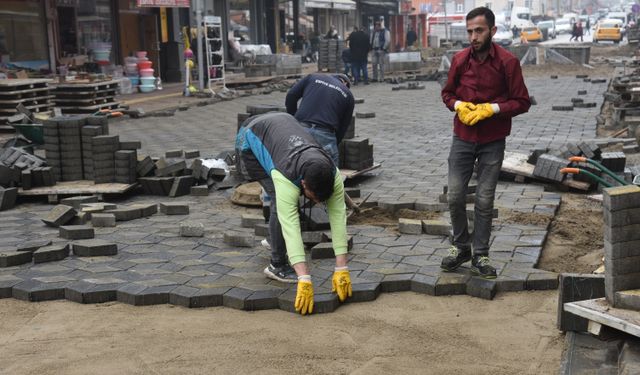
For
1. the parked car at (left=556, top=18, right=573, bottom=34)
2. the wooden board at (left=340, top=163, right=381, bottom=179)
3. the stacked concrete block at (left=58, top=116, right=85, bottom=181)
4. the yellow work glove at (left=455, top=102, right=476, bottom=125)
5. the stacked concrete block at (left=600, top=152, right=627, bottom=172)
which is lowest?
the wooden board at (left=340, top=163, right=381, bottom=179)

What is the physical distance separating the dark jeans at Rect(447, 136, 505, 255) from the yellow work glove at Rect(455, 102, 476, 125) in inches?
9.0

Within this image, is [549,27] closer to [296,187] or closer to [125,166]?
[125,166]

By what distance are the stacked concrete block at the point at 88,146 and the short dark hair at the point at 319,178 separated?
485 centimetres

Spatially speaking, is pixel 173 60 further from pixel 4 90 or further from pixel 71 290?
pixel 71 290

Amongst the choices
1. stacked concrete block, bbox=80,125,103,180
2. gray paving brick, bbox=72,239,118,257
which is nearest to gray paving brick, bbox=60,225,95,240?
gray paving brick, bbox=72,239,118,257

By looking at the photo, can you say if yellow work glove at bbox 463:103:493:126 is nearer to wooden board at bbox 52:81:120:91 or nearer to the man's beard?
the man's beard

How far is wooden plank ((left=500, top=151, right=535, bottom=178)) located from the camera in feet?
28.9

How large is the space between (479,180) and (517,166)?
3708 mm

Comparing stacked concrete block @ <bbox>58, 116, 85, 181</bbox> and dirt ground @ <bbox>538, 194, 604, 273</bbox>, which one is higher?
stacked concrete block @ <bbox>58, 116, 85, 181</bbox>

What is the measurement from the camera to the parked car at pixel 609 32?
51.4 meters

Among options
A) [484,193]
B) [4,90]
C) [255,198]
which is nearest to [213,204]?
[255,198]

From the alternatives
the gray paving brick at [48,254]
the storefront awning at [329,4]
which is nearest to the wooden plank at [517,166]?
the gray paving brick at [48,254]

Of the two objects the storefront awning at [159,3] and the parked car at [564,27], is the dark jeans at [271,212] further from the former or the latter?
the parked car at [564,27]

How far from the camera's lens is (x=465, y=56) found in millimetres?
5402
